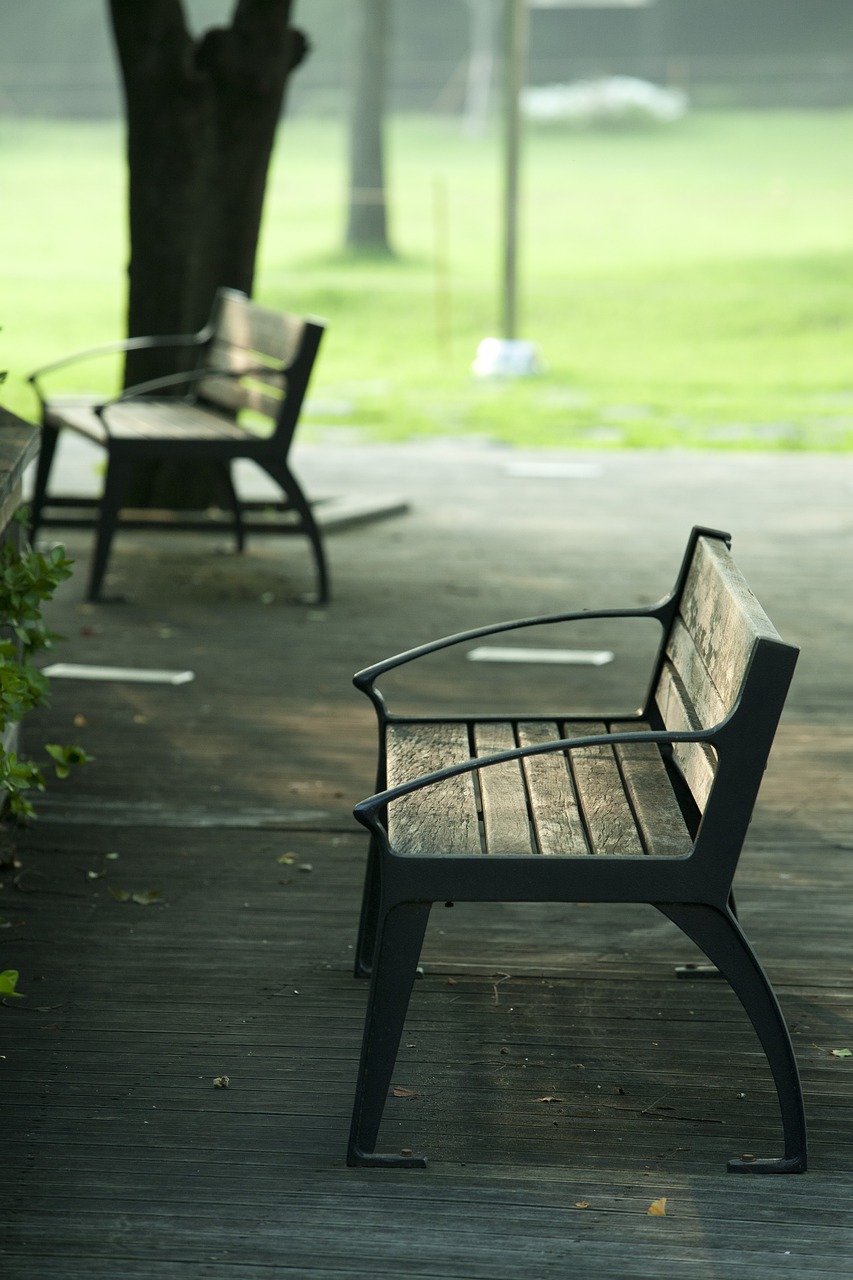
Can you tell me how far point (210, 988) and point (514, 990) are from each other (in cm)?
61

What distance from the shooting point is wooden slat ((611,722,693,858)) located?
2680 millimetres

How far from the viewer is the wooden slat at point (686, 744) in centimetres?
271

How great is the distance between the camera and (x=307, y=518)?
21.3ft

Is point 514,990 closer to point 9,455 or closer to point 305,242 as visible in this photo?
point 9,455

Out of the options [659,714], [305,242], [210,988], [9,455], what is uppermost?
[9,455]

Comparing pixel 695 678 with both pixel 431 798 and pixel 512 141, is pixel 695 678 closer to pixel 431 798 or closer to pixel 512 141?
pixel 431 798

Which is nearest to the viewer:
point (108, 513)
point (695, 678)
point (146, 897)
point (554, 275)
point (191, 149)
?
point (695, 678)

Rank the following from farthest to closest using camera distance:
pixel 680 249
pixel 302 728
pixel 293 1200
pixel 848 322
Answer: pixel 680 249 → pixel 848 322 → pixel 302 728 → pixel 293 1200

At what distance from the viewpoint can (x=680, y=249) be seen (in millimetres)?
23672

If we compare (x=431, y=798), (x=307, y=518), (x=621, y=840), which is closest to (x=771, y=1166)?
(x=621, y=840)

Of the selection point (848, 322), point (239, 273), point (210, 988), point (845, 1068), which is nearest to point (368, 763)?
point (210, 988)

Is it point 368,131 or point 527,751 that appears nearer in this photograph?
point 527,751

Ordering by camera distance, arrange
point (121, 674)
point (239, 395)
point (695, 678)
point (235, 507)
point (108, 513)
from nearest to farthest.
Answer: point (695, 678) < point (121, 674) < point (108, 513) < point (239, 395) < point (235, 507)

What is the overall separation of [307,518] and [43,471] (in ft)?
4.20
